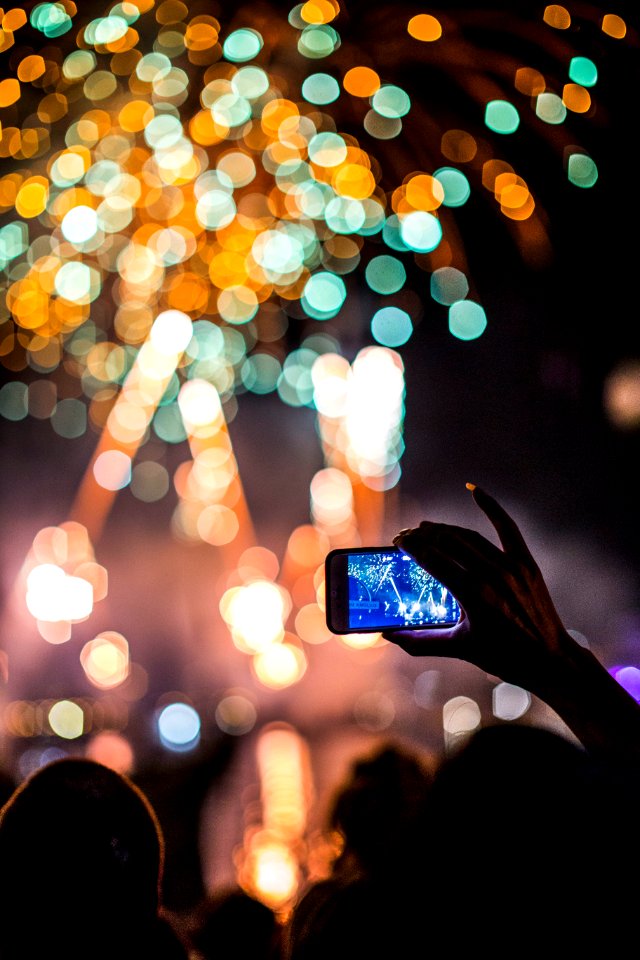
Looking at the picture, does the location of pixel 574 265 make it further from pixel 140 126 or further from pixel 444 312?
pixel 140 126

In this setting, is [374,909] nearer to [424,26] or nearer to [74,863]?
[74,863]

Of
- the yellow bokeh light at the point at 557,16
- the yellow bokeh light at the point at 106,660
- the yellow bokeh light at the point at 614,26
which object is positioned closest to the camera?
the yellow bokeh light at the point at 614,26

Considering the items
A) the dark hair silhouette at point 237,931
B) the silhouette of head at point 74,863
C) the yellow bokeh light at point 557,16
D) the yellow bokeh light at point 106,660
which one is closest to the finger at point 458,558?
the silhouette of head at point 74,863

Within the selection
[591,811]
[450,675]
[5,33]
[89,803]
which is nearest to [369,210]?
[5,33]

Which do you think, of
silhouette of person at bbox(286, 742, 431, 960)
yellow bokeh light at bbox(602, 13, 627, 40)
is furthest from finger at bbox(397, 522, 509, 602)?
yellow bokeh light at bbox(602, 13, 627, 40)

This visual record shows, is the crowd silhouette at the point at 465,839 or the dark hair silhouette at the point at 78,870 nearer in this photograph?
the crowd silhouette at the point at 465,839

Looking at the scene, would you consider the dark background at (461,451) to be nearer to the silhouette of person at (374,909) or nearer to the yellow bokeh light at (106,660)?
the yellow bokeh light at (106,660)
